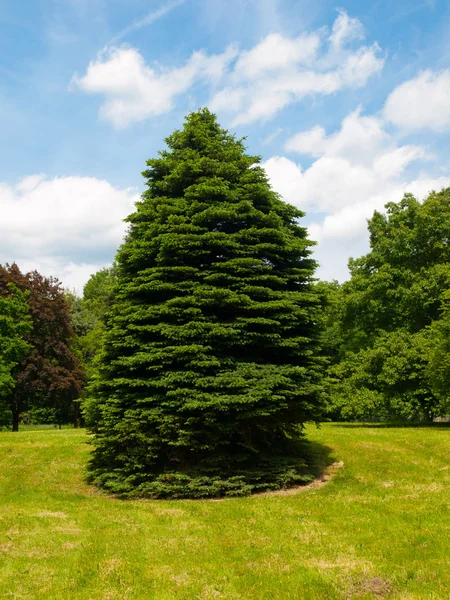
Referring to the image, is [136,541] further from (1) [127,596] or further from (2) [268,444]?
(2) [268,444]

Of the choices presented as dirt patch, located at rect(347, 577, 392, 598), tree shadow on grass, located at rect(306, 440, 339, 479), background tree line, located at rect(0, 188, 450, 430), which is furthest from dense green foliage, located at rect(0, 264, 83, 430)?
→ dirt patch, located at rect(347, 577, 392, 598)

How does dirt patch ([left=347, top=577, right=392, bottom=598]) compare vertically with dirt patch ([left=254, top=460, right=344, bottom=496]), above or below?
above

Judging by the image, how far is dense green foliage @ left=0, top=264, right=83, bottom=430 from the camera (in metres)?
34.3

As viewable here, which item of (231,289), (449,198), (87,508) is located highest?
(449,198)

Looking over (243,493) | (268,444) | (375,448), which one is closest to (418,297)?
(375,448)

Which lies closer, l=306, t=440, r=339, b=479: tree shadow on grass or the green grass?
the green grass

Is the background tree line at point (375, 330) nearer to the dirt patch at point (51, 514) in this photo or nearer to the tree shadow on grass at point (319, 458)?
the tree shadow on grass at point (319, 458)

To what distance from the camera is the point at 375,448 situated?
60.8ft

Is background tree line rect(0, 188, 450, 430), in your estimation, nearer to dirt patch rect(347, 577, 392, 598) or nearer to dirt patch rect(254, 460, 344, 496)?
dirt patch rect(254, 460, 344, 496)

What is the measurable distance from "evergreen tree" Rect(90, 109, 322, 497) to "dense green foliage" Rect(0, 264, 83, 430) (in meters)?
20.0

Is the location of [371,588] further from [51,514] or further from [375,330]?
[375,330]

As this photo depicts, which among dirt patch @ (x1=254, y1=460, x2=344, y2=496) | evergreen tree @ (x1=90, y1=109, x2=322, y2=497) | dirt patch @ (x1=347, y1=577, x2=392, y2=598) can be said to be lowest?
dirt patch @ (x1=254, y1=460, x2=344, y2=496)

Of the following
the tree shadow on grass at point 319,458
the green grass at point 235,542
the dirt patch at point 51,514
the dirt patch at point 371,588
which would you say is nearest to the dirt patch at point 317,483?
the tree shadow on grass at point 319,458

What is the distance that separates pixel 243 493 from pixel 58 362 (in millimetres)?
26559
